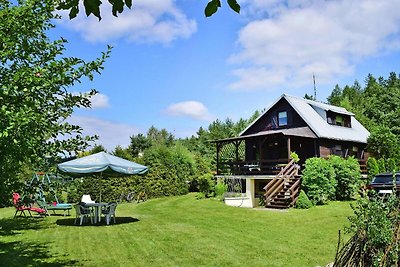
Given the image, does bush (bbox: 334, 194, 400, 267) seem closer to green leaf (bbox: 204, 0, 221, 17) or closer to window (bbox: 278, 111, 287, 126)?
green leaf (bbox: 204, 0, 221, 17)

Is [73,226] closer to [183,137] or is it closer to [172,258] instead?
[172,258]

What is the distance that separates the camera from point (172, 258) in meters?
7.78

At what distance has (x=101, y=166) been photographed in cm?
1292

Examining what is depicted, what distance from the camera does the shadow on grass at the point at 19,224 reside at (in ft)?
38.9

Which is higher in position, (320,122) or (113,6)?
(320,122)

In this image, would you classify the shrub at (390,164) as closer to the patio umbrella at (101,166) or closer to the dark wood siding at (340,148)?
the dark wood siding at (340,148)

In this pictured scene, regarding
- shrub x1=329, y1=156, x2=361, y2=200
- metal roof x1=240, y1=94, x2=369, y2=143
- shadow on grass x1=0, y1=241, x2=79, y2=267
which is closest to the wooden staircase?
shrub x1=329, y1=156, x2=361, y2=200

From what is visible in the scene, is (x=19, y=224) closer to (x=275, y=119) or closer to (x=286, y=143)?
(x=286, y=143)

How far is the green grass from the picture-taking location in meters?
7.65

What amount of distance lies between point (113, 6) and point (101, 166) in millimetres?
10546

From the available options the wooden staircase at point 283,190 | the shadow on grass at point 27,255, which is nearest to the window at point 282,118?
the wooden staircase at point 283,190

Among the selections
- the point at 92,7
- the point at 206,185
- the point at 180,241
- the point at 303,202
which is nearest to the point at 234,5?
the point at 92,7

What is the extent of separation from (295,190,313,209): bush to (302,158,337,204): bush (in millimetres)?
741

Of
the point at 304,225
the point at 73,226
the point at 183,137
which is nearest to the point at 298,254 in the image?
the point at 304,225
